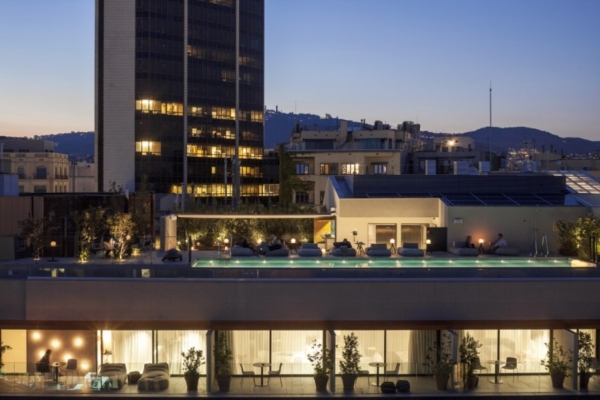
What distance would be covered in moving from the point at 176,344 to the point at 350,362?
4.93 meters

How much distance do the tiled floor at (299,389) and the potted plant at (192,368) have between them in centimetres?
21

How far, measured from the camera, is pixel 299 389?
20578mm

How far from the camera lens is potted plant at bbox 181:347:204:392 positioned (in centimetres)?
2056

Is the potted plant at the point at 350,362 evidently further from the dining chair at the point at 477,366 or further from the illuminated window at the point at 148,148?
the illuminated window at the point at 148,148

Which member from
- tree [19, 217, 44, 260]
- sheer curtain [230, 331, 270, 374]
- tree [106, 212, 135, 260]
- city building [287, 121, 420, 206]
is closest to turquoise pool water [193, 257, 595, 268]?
sheer curtain [230, 331, 270, 374]

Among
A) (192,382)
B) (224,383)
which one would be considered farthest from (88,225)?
(224,383)

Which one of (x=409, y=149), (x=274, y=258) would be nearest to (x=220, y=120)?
(x=409, y=149)

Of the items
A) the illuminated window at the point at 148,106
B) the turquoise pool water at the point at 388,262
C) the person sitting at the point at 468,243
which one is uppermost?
the illuminated window at the point at 148,106

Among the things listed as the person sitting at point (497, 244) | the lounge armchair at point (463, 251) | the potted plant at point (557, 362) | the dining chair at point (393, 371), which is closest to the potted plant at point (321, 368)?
the dining chair at point (393, 371)

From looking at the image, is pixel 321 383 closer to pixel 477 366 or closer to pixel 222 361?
pixel 222 361

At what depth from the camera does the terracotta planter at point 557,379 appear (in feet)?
67.8

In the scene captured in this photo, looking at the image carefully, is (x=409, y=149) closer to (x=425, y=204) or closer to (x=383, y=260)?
(x=425, y=204)

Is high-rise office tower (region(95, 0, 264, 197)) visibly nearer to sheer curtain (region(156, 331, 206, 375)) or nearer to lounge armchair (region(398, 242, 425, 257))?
lounge armchair (region(398, 242, 425, 257))

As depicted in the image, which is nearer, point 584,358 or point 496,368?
point 584,358
